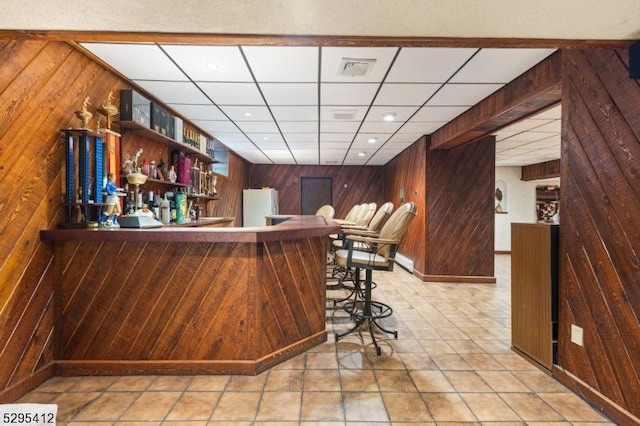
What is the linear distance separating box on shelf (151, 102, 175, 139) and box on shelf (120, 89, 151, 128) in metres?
0.19

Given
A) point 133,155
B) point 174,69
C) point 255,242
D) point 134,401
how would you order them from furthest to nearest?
1. point 133,155
2. point 174,69
3. point 255,242
4. point 134,401

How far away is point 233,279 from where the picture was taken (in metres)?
2.40

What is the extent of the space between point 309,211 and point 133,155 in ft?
21.9

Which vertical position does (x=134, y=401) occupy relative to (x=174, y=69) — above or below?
below

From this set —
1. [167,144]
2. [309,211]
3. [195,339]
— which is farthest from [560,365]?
[309,211]

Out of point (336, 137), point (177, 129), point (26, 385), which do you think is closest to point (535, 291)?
point (26, 385)

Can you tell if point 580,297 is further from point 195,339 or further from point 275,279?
point 195,339

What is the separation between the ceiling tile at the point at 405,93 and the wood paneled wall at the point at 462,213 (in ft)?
6.78

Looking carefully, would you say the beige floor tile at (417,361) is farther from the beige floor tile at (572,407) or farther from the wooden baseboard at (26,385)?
the wooden baseboard at (26,385)

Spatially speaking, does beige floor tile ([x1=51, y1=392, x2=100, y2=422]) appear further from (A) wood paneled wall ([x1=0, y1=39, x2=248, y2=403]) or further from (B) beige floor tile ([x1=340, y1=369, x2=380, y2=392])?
(B) beige floor tile ([x1=340, y1=369, x2=380, y2=392])

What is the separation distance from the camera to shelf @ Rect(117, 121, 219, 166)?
3193mm

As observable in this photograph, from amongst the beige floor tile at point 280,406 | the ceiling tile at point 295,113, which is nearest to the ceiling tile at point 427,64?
the ceiling tile at point 295,113

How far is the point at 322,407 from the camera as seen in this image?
6.75ft

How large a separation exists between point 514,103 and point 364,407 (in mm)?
3006
